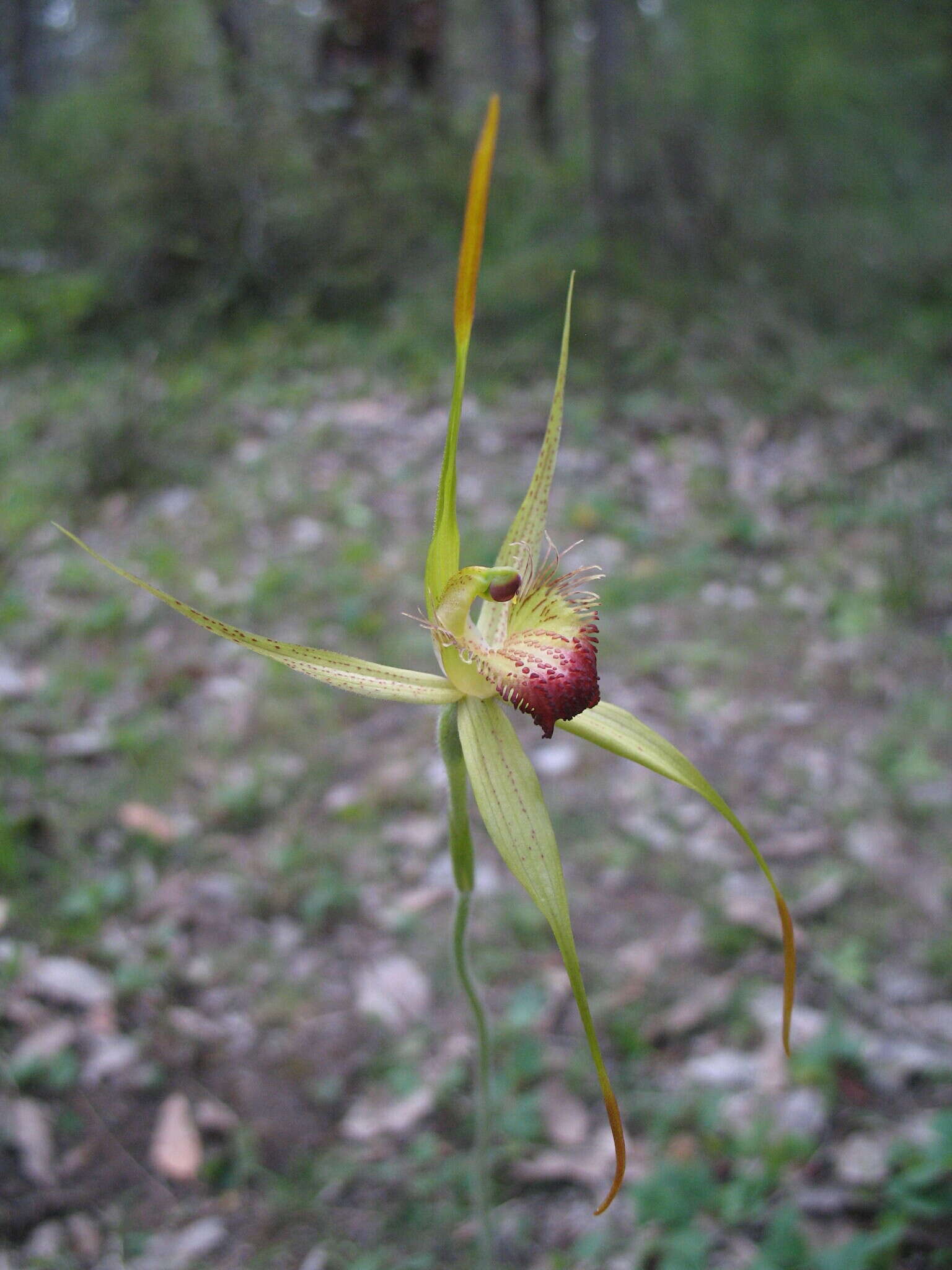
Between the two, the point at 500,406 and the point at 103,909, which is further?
the point at 500,406

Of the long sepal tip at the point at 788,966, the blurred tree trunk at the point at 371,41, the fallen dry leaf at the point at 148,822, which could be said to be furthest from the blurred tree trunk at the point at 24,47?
the long sepal tip at the point at 788,966

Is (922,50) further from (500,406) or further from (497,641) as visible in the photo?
(497,641)

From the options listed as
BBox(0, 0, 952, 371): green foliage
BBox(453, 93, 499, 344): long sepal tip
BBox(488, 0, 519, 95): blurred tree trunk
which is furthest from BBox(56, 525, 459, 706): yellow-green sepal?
BBox(488, 0, 519, 95): blurred tree trunk

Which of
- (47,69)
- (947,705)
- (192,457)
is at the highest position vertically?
(47,69)

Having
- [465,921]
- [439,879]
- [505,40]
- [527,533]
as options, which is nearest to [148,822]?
[439,879]

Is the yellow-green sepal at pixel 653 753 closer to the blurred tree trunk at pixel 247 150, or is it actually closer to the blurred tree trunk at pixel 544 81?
the blurred tree trunk at pixel 247 150

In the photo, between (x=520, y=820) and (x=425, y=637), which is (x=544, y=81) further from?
(x=520, y=820)

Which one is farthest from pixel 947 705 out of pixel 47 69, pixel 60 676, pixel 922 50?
pixel 47 69
